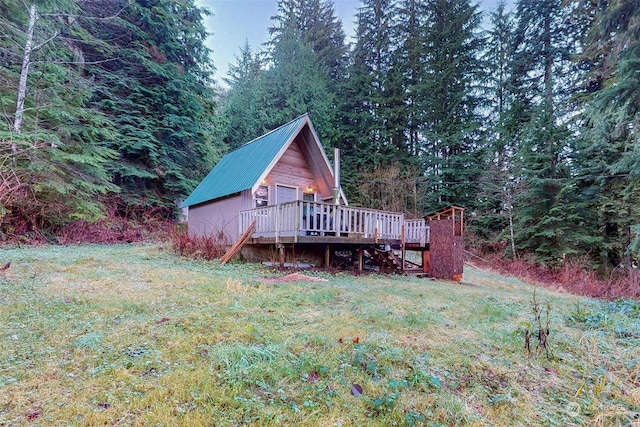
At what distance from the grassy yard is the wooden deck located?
335 centimetres

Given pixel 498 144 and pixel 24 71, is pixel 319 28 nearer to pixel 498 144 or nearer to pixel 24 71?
pixel 498 144

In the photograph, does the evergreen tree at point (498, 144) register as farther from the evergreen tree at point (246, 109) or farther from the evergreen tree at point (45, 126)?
the evergreen tree at point (45, 126)

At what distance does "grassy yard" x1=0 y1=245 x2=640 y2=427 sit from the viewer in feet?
7.89

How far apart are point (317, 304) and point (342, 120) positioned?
18.8 metres

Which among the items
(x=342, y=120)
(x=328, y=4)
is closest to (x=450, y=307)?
(x=342, y=120)

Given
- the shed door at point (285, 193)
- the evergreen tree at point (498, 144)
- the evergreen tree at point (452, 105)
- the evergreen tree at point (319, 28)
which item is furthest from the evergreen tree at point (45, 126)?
the evergreen tree at point (498, 144)

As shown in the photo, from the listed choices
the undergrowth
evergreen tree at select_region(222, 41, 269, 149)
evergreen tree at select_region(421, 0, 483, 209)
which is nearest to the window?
evergreen tree at select_region(222, 41, 269, 149)

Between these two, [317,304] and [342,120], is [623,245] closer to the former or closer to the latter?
[317,304]

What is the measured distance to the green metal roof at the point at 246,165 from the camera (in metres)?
11.0

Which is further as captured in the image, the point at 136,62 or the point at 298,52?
the point at 298,52

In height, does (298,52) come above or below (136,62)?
above

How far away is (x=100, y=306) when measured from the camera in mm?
4375

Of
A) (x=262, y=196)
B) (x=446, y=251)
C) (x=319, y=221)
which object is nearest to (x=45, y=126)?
(x=262, y=196)

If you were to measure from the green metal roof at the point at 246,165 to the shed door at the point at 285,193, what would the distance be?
1.25 metres
